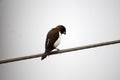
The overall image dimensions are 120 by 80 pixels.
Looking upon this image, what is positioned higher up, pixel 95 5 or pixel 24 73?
pixel 95 5

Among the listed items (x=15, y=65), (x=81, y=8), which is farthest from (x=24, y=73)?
(x=81, y=8)

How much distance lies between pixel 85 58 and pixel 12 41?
1.25m

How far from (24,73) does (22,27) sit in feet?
2.52

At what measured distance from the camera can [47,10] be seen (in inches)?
280

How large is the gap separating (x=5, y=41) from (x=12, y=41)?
0.19 metres

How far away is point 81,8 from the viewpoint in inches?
278

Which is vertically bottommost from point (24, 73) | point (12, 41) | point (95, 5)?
point (24, 73)

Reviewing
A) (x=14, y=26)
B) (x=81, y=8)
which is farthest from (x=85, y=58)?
(x=14, y=26)

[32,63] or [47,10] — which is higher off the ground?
[47,10]

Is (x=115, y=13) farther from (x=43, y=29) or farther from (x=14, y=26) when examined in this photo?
(x=14, y=26)

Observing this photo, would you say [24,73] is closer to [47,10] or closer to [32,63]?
[32,63]

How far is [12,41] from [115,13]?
5.68 ft

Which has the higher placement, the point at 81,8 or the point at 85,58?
the point at 81,8

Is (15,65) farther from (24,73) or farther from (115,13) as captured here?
(115,13)
